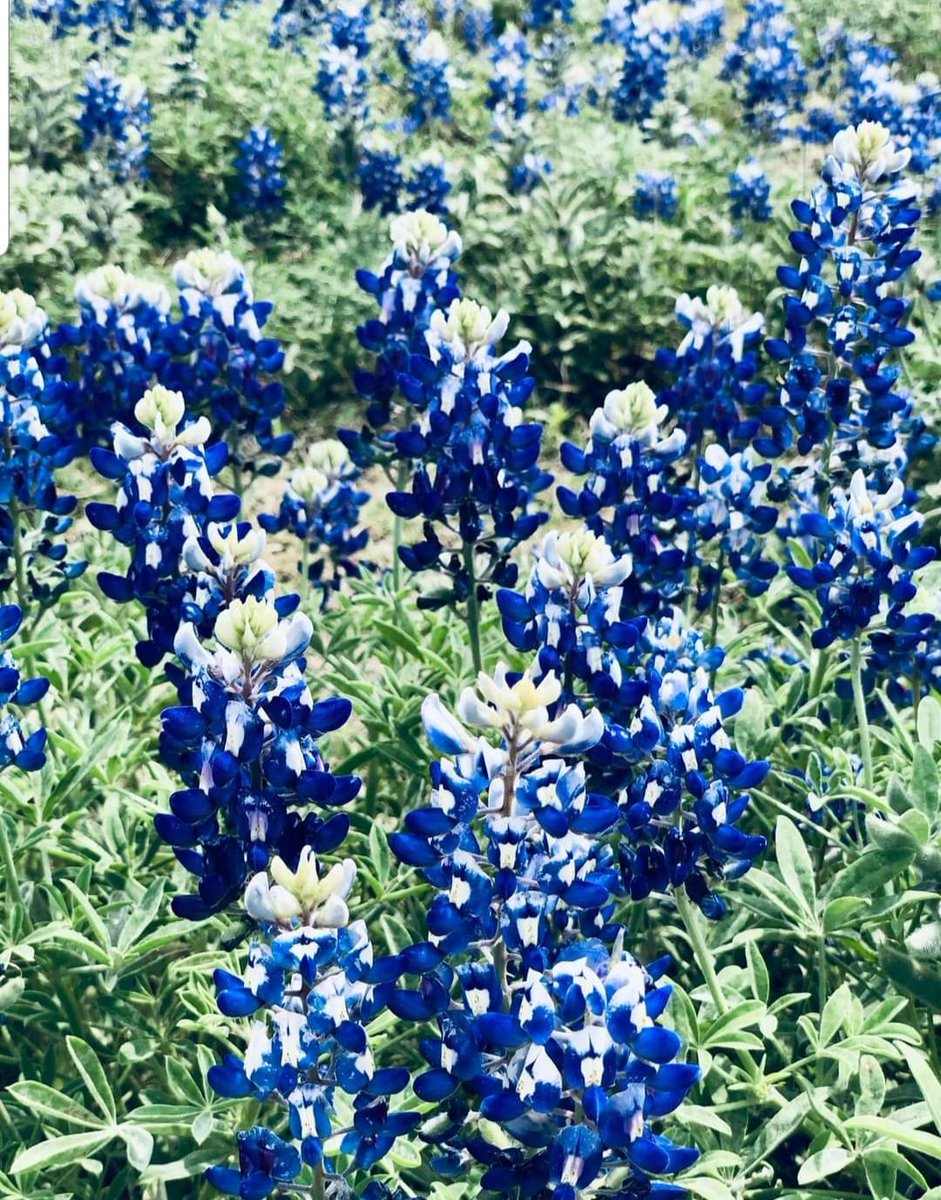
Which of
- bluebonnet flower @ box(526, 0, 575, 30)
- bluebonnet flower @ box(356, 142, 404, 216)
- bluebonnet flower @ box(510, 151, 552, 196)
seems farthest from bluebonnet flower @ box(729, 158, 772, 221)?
bluebonnet flower @ box(526, 0, 575, 30)

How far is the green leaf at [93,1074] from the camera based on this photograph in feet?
7.97

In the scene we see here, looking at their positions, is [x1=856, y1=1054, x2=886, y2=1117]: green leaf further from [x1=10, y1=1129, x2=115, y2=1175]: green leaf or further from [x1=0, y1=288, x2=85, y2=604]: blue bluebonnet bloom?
[x1=0, y1=288, x2=85, y2=604]: blue bluebonnet bloom

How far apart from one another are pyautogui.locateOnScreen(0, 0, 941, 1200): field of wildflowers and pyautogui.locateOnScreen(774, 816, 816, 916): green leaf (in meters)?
0.01

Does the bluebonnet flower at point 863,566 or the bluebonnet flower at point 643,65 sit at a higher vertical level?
the bluebonnet flower at point 643,65

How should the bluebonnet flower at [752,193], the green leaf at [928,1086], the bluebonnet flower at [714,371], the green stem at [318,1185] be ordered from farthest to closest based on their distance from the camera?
1. the bluebonnet flower at [752,193]
2. the bluebonnet flower at [714,371]
3. the green leaf at [928,1086]
4. the green stem at [318,1185]

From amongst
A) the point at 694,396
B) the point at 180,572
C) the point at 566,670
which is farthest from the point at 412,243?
the point at 566,670

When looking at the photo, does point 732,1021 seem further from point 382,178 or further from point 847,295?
point 382,178

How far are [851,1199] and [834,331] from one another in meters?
1.96

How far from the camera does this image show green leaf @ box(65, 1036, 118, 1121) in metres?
2.43

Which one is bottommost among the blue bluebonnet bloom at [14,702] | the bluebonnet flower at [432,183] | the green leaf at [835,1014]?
the green leaf at [835,1014]

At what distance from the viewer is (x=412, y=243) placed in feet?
12.3

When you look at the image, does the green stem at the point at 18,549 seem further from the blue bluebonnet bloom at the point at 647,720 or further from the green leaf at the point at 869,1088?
the green leaf at the point at 869,1088

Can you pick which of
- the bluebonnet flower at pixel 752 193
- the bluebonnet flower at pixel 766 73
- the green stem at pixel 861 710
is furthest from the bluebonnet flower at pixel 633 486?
the bluebonnet flower at pixel 766 73

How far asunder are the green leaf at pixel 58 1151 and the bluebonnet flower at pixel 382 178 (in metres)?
5.49
